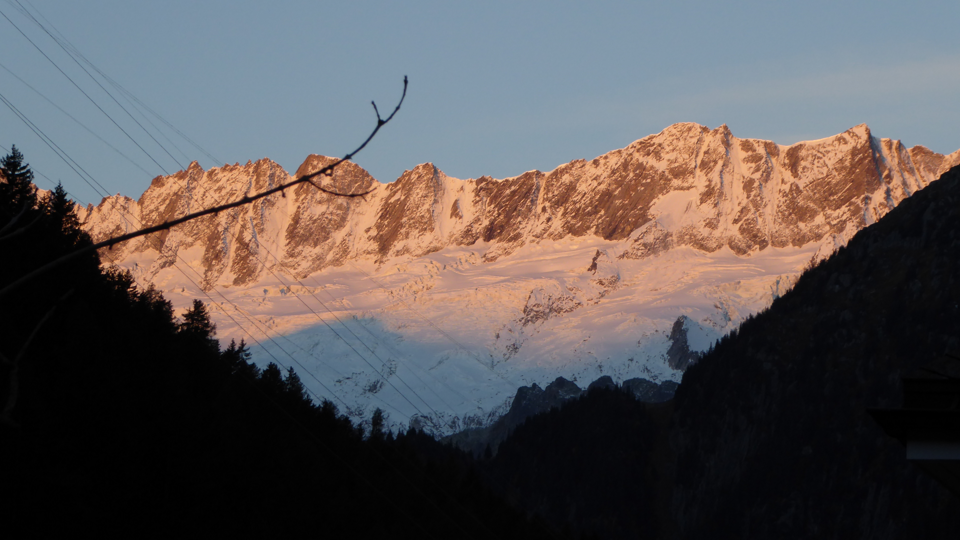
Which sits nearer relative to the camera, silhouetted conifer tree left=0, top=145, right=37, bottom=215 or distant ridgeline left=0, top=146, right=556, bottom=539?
distant ridgeline left=0, top=146, right=556, bottom=539

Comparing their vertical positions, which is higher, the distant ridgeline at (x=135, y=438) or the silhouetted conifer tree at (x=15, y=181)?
the silhouetted conifer tree at (x=15, y=181)

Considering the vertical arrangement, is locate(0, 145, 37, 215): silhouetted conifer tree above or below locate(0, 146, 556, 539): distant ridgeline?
above

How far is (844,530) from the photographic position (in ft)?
639

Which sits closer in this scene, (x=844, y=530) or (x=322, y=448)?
(x=322, y=448)

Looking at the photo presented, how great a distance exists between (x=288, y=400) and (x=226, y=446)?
3707cm

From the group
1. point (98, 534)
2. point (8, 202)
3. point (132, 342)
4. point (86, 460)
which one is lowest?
point (98, 534)

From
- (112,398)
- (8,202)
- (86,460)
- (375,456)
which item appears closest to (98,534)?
(86,460)

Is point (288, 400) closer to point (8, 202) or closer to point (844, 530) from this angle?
point (8, 202)

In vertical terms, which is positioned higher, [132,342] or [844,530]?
[132,342]

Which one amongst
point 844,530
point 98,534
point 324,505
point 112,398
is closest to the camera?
point 98,534

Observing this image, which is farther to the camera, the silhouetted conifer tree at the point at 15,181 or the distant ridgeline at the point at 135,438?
the silhouetted conifer tree at the point at 15,181

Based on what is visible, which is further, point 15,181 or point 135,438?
point 15,181

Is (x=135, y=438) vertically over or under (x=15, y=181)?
under

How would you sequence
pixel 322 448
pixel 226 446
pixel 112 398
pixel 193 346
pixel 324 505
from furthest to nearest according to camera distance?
pixel 322 448 < pixel 193 346 < pixel 324 505 < pixel 226 446 < pixel 112 398
